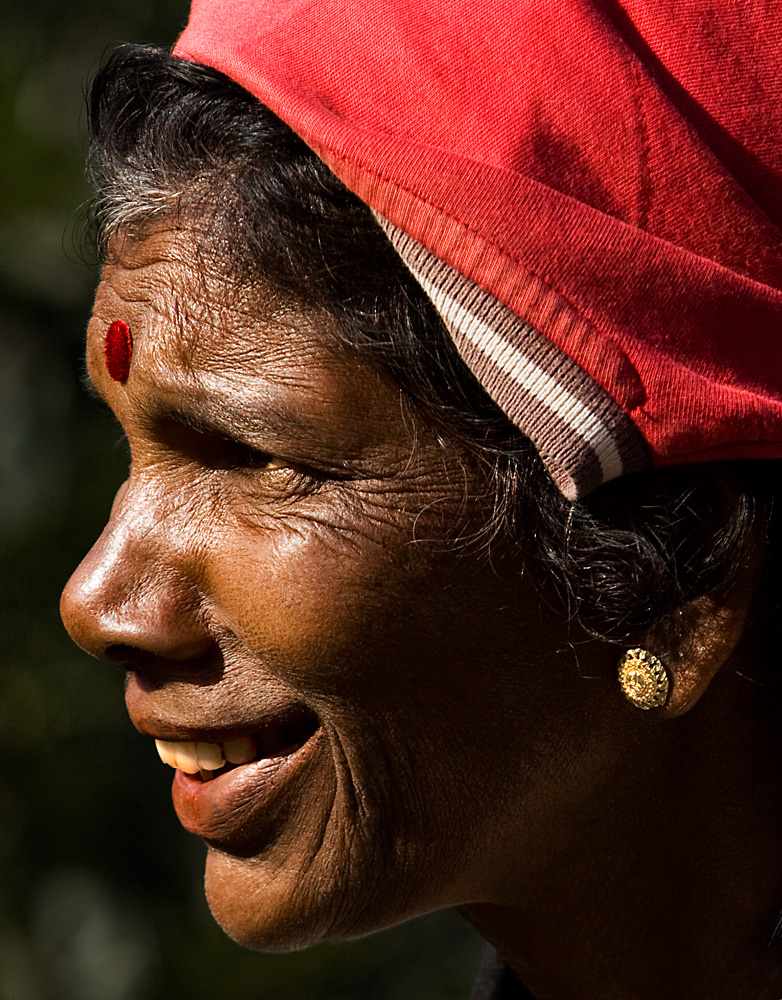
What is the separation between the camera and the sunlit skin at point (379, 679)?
1656 millimetres

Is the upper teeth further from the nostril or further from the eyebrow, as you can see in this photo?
the eyebrow

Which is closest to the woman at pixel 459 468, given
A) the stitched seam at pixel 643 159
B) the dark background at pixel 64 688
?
the stitched seam at pixel 643 159

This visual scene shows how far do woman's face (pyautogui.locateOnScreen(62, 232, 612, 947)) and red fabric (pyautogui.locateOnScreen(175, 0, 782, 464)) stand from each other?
25 centimetres

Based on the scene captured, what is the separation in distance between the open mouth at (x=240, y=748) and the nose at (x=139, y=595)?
164 millimetres

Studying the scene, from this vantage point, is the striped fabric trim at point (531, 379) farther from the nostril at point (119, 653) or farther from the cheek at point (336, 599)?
the nostril at point (119, 653)

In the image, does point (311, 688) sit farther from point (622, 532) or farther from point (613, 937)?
point (613, 937)

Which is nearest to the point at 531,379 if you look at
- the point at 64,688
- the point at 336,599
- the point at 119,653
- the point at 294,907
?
the point at 336,599

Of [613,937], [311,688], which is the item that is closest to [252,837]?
[311,688]

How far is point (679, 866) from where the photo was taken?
6.13ft

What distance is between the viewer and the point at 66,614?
1842 mm

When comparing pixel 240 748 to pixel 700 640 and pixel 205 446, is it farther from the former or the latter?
pixel 700 640

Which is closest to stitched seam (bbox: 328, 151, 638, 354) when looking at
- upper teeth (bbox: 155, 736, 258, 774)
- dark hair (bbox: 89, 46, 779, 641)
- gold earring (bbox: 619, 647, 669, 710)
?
dark hair (bbox: 89, 46, 779, 641)

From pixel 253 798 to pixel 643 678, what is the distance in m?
0.59

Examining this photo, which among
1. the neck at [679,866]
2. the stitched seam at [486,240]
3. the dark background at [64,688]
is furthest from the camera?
the dark background at [64,688]
